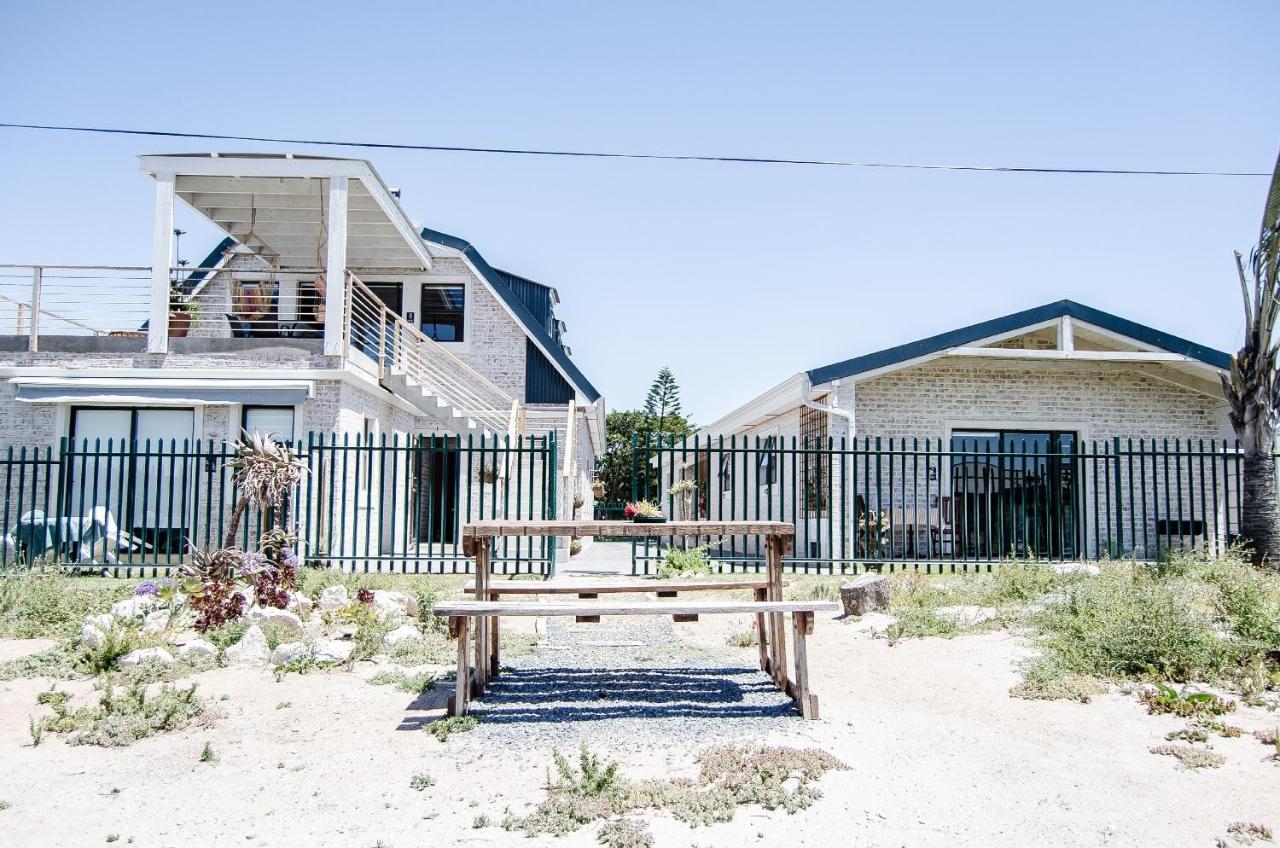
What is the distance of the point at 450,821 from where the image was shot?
3.99m

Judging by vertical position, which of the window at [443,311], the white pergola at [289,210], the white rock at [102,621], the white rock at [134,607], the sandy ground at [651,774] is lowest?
the sandy ground at [651,774]

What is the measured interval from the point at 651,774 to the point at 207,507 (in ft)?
29.6

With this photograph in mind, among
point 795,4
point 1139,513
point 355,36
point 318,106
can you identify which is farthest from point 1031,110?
point 318,106

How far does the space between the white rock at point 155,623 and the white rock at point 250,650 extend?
855 mm

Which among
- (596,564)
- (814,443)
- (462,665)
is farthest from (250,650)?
(814,443)

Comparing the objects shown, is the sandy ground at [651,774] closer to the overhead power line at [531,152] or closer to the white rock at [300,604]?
the white rock at [300,604]

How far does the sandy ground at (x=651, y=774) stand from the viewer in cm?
387

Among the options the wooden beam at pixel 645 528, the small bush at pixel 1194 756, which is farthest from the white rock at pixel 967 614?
the small bush at pixel 1194 756

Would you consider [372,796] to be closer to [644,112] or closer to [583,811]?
[583,811]

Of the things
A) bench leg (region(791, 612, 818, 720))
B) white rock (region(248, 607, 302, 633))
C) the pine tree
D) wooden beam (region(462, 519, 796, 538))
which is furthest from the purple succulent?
the pine tree

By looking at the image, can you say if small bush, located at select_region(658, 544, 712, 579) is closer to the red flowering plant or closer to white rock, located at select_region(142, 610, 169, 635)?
the red flowering plant

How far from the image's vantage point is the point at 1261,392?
12.1 m

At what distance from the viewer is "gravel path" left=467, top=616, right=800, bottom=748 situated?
5172 mm

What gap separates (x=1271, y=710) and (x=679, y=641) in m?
4.22
